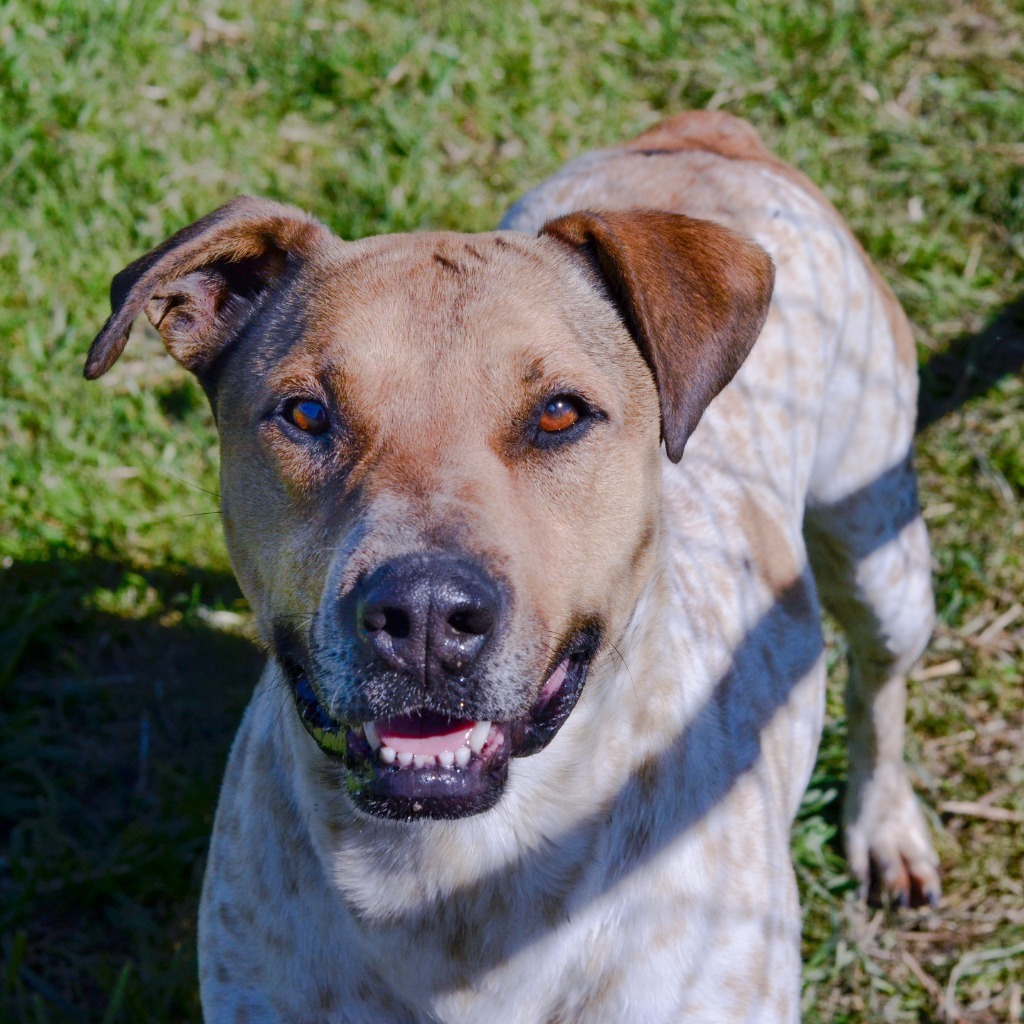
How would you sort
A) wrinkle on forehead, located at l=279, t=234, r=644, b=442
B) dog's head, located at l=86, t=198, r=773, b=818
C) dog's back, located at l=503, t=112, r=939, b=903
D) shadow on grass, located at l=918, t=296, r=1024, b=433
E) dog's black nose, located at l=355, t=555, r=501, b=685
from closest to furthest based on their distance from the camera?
1. dog's black nose, located at l=355, t=555, r=501, b=685
2. dog's head, located at l=86, t=198, r=773, b=818
3. wrinkle on forehead, located at l=279, t=234, r=644, b=442
4. dog's back, located at l=503, t=112, r=939, b=903
5. shadow on grass, located at l=918, t=296, r=1024, b=433

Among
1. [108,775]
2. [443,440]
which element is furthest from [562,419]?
[108,775]

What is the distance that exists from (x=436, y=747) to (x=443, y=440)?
70cm

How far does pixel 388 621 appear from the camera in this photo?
268cm

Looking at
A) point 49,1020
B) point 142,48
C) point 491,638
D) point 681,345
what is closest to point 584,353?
point 681,345

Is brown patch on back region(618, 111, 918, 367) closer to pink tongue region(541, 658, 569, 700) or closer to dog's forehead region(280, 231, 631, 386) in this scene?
dog's forehead region(280, 231, 631, 386)

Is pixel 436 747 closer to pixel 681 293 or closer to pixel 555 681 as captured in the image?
pixel 555 681

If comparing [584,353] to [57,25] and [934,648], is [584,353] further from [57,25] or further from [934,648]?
[57,25]

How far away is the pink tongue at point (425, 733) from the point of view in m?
2.97

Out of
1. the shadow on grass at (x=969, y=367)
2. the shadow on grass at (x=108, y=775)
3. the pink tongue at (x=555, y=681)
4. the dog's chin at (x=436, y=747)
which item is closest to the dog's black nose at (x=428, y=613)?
the dog's chin at (x=436, y=747)

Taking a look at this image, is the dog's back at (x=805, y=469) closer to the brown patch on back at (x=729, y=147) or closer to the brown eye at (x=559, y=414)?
the brown patch on back at (x=729, y=147)

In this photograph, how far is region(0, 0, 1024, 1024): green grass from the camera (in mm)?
5031

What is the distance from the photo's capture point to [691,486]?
13.8ft

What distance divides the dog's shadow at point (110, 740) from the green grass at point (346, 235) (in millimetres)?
13

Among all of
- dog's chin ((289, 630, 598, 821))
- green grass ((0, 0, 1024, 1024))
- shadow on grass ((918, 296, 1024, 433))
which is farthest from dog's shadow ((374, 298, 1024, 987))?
shadow on grass ((918, 296, 1024, 433))
